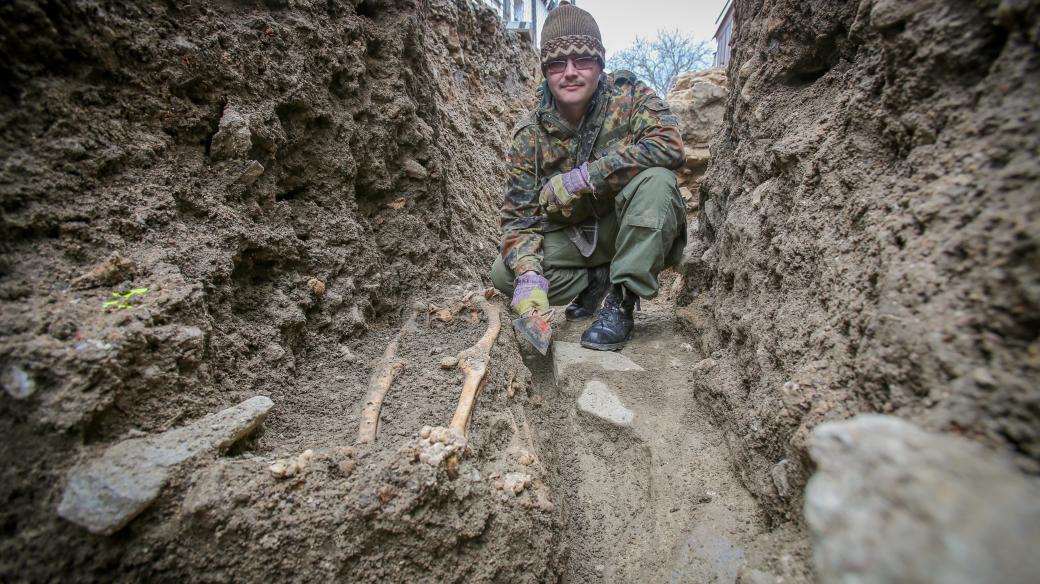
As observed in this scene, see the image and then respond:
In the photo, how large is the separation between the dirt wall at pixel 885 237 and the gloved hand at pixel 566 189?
0.86 m

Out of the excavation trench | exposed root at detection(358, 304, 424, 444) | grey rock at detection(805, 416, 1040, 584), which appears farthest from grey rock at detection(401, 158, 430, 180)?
grey rock at detection(805, 416, 1040, 584)

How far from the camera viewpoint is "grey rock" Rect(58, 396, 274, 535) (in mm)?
993

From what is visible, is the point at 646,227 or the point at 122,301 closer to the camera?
the point at 122,301

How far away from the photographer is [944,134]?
100cm

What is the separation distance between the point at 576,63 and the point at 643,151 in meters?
0.62

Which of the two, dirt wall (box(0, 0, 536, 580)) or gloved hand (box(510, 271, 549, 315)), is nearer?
dirt wall (box(0, 0, 536, 580))

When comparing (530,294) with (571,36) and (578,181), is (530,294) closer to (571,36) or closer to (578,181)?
(578,181)

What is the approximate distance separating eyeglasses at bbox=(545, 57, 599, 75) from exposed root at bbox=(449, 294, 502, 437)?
1382 millimetres

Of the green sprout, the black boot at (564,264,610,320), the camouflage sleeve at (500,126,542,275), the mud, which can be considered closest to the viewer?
the green sprout

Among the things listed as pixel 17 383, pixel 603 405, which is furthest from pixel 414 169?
pixel 17 383

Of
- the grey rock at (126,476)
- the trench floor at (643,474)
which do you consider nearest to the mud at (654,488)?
the trench floor at (643,474)

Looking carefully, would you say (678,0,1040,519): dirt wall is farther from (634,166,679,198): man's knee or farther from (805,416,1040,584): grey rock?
(634,166,679,198): man's knee

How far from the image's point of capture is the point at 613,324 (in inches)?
104

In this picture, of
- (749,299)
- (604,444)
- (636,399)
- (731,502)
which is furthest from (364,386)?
(749,299)
